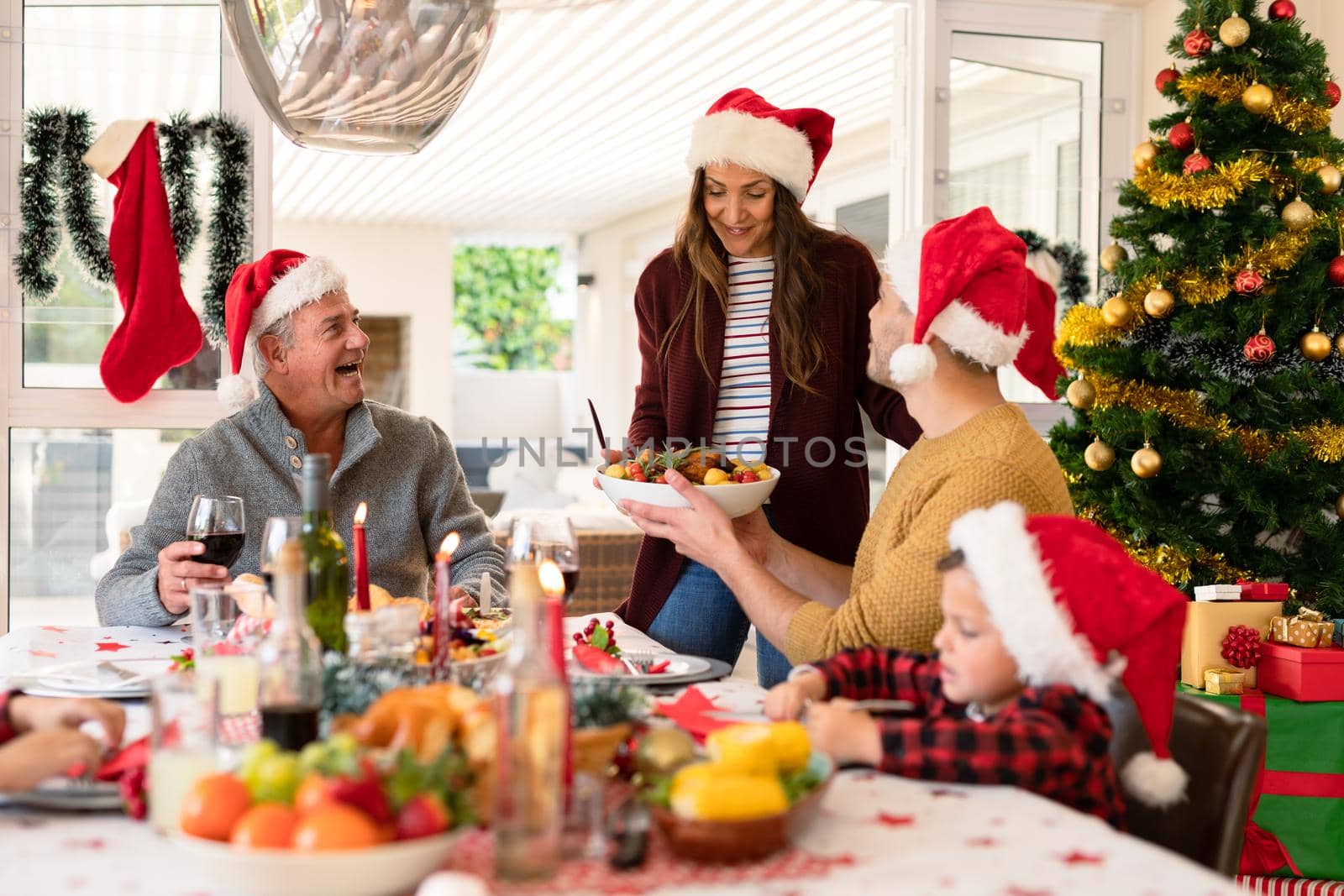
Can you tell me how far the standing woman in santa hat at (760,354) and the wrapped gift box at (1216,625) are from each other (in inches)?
37.7

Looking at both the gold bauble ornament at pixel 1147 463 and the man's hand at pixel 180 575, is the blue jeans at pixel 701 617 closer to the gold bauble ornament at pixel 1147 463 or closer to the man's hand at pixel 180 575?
the man's hand at pixel 180 575

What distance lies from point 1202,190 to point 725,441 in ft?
4.67

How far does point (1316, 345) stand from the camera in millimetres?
2982

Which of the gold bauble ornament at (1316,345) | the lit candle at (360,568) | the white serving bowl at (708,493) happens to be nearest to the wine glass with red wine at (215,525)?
the lit candle at (360,568)

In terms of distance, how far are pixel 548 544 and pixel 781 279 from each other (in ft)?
3.53

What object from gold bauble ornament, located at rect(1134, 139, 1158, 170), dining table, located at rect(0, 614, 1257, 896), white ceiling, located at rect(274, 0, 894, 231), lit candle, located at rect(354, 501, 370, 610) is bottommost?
dining table, located at rect(0, 614, 1257, 896)

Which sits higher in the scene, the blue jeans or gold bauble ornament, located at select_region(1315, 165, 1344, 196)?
gold bauble ornament, located at select_region(1315, 165, 1344, 196)

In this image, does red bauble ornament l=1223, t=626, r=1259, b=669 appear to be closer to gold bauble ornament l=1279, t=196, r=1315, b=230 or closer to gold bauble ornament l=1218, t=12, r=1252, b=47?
gold bauble ornament l=1279, t=196, r=1315, b=230

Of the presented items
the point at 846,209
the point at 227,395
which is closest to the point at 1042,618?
the point at 227,395

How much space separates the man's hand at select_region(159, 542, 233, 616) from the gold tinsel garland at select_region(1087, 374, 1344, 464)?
86.7 inches

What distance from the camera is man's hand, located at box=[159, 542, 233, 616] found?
78.4 inches

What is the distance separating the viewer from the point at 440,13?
4.91ft

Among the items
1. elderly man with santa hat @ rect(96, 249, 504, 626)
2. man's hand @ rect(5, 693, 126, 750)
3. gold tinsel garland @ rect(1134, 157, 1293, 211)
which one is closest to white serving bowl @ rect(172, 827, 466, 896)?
man's hand @ rect(5, 693, 126, 750)

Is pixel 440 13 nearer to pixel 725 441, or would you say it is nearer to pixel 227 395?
pixel 725 441
